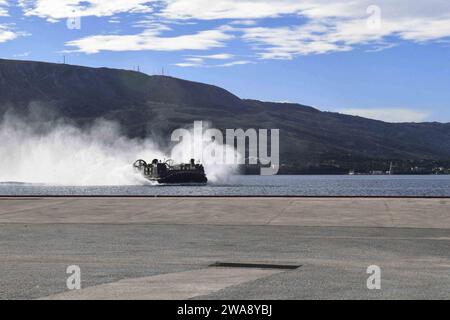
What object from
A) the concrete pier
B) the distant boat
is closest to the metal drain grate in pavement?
the concrete pier

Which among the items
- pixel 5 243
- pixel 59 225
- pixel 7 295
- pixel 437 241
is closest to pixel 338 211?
pixel 437 241

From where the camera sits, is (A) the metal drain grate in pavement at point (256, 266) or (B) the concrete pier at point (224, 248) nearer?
(B) the concrete pier at point (224, 248)

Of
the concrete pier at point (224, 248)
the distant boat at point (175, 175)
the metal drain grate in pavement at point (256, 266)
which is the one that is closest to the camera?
the concrete pier at point (224, 248)

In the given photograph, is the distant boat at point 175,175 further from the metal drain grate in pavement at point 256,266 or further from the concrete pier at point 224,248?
the metal drain grate in pavement at point 256,266

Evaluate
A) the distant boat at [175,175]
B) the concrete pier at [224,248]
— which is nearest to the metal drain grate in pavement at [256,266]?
the concrete pier at [224,248]

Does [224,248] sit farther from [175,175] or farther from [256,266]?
[175,175]

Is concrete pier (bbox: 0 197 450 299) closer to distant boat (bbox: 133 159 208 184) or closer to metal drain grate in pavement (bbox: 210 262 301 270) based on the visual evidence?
metal drain grate in pavement (bbox: 210 262 301 270)

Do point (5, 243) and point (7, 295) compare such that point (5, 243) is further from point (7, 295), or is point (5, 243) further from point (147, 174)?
point (147, 174)

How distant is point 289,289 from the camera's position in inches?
451

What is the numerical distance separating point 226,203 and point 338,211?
640 centimetres

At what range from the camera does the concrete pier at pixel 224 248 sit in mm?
11539

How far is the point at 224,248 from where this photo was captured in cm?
1802

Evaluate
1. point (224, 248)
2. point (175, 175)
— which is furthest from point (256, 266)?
point (175, 175)
